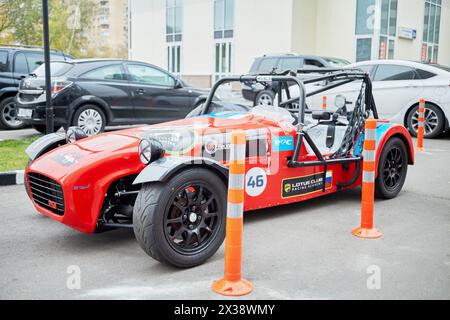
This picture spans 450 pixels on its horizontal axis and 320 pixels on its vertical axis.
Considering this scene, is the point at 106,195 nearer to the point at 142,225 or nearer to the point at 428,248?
the point at 142,225

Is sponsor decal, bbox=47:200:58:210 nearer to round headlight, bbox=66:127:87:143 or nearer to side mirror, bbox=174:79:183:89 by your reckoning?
round headlight, bbox=66:127:87:143

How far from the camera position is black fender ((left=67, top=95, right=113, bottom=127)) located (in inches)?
392

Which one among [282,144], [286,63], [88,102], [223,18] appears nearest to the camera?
[282,144]

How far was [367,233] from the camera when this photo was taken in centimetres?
494

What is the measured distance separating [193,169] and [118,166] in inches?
26.3

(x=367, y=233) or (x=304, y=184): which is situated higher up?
(x=304, y=184)

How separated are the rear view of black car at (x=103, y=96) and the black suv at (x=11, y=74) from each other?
5.51 ft

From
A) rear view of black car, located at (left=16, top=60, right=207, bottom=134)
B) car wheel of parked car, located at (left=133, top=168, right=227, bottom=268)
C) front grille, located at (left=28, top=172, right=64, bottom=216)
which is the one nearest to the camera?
car wheel of parked car, located at (left=133, top=168, right=227, bottom=268)

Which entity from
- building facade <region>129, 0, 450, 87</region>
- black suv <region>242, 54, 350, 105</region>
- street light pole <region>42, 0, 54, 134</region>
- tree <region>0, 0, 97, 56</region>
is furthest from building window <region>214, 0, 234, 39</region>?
street light pole <region>42, 0, 54, 134</region>

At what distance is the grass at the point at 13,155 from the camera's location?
7445 mm

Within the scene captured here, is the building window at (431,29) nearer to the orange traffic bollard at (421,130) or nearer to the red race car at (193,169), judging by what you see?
the orange traffic bollard at (421,130)

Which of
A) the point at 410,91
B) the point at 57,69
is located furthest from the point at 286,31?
the point at 57,69

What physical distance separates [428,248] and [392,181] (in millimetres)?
1906

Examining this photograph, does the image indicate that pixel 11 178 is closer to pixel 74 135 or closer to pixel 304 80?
pixel 74 135
